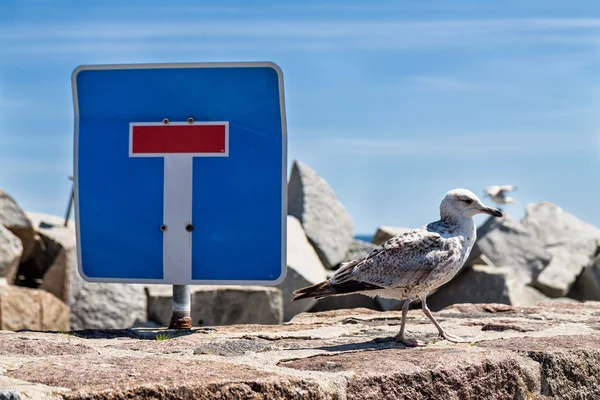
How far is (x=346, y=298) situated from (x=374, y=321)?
8.18 meters

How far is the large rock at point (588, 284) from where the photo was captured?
17341mm

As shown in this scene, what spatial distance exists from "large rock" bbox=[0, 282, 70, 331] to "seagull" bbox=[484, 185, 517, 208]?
13192 millimetres

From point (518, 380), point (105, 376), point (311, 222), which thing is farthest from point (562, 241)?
point (105, 376)

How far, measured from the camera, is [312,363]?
12.1ft

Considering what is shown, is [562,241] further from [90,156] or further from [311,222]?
[90,156]

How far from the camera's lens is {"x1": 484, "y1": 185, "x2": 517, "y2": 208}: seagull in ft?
73.7

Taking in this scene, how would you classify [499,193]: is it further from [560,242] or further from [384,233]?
[384,233]

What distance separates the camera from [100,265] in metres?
5.21

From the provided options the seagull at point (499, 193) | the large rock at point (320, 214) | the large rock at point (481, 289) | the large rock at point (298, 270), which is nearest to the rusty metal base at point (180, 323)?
the large rock at point (298, 270)

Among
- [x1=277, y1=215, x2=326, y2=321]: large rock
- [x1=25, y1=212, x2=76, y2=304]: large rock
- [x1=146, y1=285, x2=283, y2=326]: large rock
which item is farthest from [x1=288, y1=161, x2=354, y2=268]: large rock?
[x1=25, y1=212, x2=76, y2=304]: large rock

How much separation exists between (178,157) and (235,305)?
6.95 m

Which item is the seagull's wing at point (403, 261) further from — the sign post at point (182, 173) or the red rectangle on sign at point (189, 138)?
the red rectangle on sign at point (189, 138)

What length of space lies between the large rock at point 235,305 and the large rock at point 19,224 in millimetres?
4148

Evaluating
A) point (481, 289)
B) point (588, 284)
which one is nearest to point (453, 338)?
point (481, 289)
